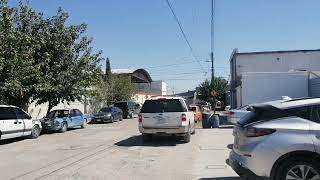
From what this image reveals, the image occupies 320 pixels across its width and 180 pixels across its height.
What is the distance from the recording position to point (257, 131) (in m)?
8.77

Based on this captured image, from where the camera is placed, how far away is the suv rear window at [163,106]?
2000cm

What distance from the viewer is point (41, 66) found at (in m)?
30.0

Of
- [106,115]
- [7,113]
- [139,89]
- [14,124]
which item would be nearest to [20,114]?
[14,124]

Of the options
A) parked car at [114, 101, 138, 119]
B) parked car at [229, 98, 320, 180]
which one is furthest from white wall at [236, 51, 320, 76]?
parked car at [229, 98, 320, 180]

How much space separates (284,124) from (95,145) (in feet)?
41.7

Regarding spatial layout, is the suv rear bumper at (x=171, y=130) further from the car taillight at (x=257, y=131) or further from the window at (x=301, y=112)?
the window at (x=301, y=112)

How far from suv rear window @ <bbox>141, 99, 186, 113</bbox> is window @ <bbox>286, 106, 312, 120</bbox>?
11222mm

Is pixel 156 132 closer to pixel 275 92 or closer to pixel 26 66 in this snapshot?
pixel 26 66

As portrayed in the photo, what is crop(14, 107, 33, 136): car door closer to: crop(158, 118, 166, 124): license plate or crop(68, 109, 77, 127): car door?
crop(68, 109, 77, 127): car door

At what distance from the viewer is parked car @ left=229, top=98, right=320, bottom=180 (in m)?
8.46

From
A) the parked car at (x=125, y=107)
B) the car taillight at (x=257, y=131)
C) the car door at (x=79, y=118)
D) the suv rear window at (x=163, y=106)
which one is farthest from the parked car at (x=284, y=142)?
the parked car at (x=125, y=107)

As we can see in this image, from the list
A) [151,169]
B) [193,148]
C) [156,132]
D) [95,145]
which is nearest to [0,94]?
[95,145]

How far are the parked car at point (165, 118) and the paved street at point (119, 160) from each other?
0.51m

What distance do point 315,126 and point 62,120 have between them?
75.1 feet
